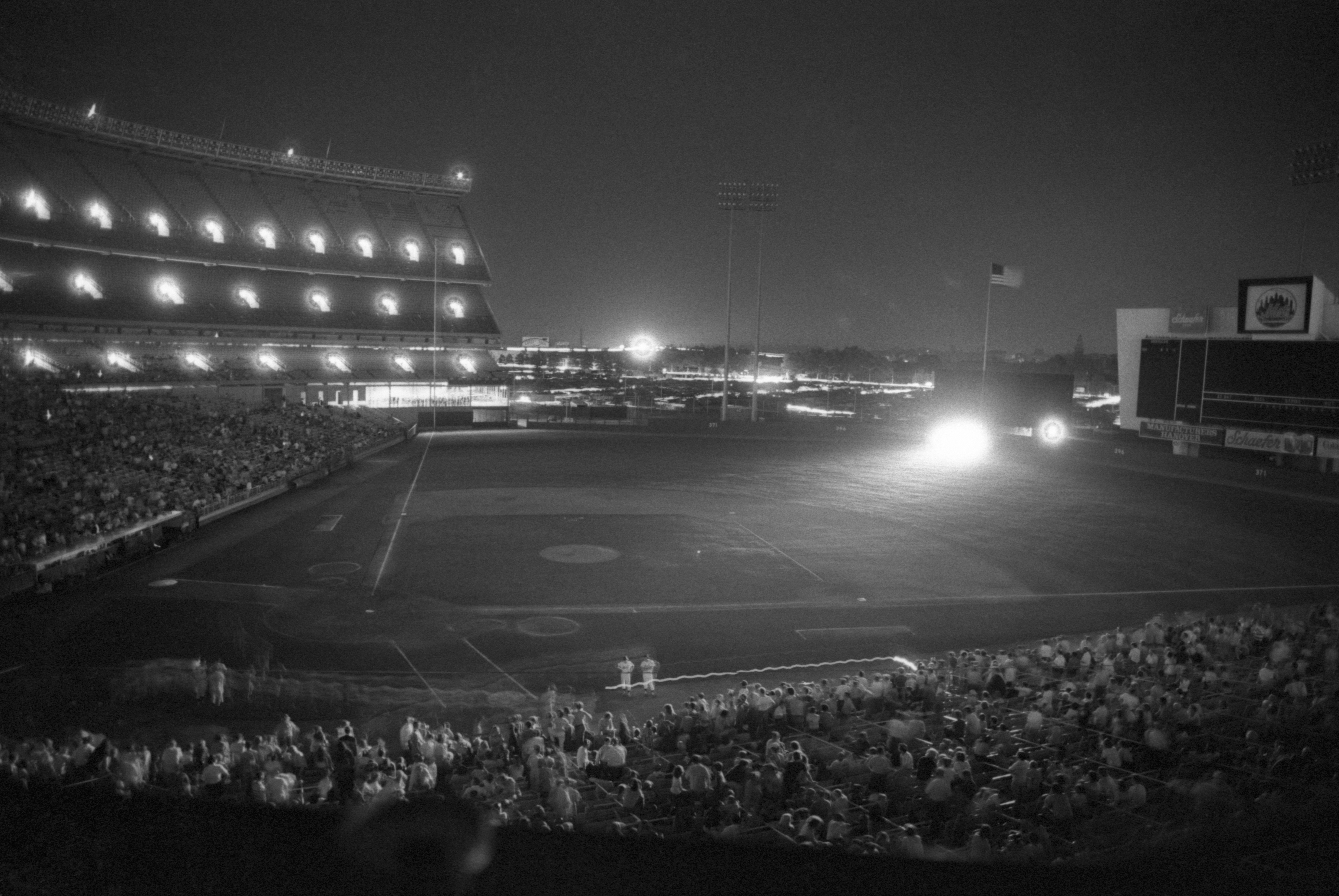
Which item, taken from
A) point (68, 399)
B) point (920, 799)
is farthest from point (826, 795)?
point (68, 399)

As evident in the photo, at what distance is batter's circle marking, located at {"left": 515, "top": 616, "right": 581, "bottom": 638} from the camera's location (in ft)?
54.3

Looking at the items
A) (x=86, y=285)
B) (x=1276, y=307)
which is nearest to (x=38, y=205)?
(x=86, y=285)

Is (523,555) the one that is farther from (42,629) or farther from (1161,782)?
(1161,782)

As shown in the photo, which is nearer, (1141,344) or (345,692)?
(345,692)

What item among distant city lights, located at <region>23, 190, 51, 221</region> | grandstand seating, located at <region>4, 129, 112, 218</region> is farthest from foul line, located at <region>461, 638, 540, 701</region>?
grandstand seating, located at <region>4, 129, 112, 218</region>

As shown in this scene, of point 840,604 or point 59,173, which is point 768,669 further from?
point 59,173

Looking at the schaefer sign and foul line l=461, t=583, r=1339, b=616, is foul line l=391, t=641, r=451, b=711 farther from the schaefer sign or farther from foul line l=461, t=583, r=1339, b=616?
the schaefer sign

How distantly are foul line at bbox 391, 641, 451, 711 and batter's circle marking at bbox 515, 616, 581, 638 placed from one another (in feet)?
7.36

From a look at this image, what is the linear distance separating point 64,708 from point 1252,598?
71.9 feet

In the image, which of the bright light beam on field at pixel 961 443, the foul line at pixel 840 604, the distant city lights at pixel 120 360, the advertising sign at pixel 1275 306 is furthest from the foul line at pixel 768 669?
the distant city lights at pixel 120 360

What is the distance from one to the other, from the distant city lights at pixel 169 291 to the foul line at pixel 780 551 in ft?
143

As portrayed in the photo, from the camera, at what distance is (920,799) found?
7914 millimetres

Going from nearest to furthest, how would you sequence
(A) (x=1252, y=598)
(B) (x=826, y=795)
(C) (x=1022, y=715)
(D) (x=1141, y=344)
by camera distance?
(B) (x=826, y=795)
(C) (x=1022, y=715)
(A) (x=1252, y=598)
(D) (x=1141, y=344)

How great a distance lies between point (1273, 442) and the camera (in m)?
32.9
